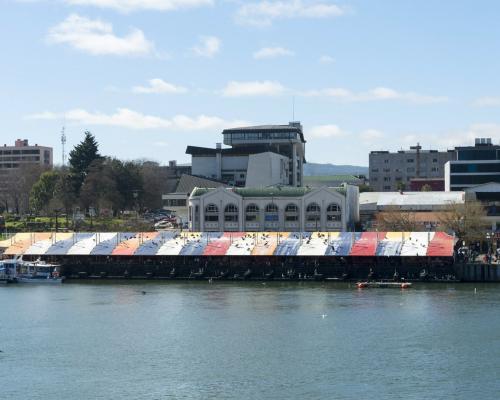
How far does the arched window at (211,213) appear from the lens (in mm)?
125938

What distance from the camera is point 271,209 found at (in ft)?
411

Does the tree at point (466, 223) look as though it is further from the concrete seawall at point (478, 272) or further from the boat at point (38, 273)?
the boat at point (38, 273)

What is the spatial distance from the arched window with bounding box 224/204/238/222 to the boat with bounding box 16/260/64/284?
84.5 feet

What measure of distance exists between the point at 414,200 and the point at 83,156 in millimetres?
55953

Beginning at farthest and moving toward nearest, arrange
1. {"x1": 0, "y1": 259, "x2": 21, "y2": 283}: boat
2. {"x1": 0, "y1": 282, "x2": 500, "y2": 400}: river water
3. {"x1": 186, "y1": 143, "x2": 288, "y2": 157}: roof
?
{"x1": 186, "y1": 143, "x2": 288, "y2": 157}: roof, {"x1": 0, "y1": 259, "x2": 21, "y2": 283}: boat, {"x1": 0, "y1": 282, "x2": 500, "y2": 400}: river water

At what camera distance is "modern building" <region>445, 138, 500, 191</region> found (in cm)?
16762

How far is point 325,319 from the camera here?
7512 cm

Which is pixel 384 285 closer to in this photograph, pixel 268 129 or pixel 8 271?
pixel 8 271

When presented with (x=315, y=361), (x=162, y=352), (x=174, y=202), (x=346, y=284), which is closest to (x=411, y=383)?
(x=315, y=361)

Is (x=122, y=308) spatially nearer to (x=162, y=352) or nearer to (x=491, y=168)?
(x=162, y=352)

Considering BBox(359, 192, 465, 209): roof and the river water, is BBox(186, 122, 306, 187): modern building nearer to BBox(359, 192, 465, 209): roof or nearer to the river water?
BBox(359, 192, 465, 209): roof

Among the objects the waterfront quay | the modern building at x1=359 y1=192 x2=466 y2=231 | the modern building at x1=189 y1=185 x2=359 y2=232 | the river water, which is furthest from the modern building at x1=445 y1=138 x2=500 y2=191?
the river water

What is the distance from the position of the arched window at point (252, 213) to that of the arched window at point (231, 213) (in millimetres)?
1361

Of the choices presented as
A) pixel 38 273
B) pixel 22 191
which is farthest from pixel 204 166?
pixel 38 273
